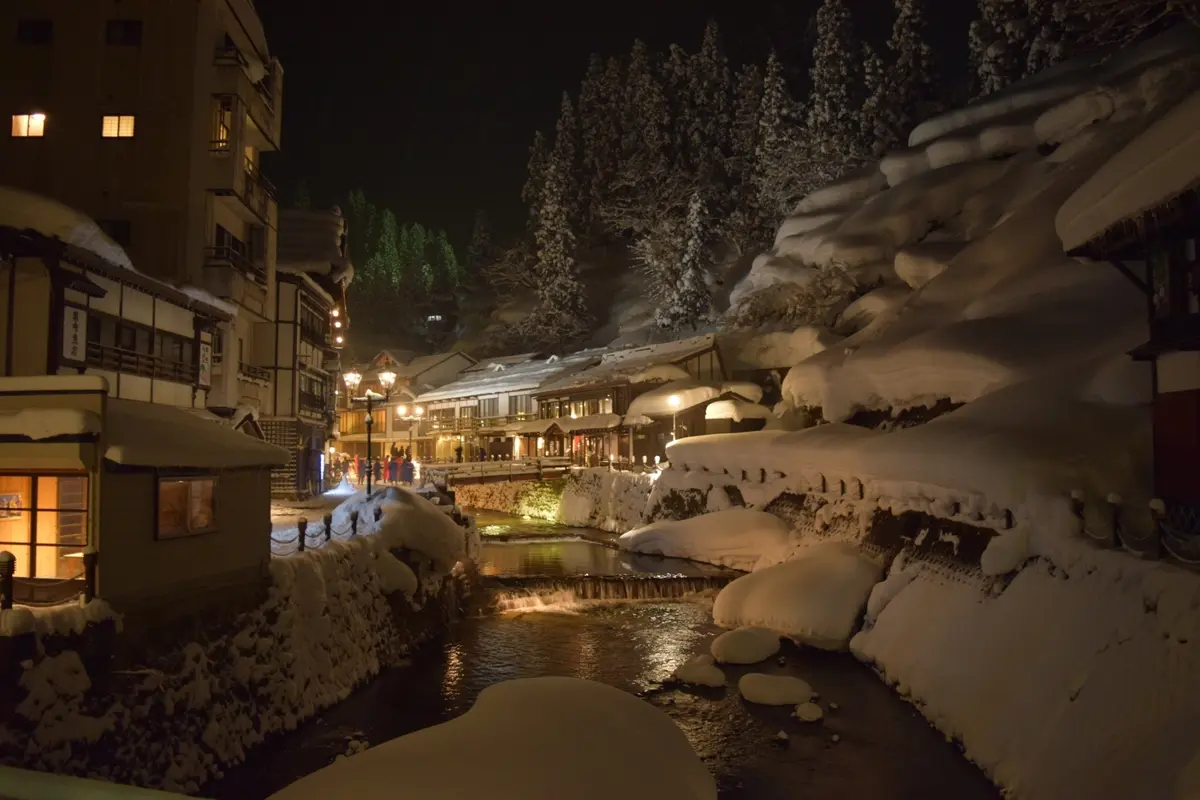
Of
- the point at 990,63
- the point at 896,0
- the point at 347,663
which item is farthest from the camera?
the point at 896,0

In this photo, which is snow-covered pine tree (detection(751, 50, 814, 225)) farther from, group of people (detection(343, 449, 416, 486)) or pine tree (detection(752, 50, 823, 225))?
group of people (detection(343, 449, 416, 486))

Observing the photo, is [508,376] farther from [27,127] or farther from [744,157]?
[27,127]

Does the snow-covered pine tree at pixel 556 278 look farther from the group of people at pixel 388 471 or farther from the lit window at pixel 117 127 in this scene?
the lit window at pixel 117 127

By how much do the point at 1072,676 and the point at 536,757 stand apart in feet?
26.7

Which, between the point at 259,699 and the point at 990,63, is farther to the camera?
the point at 990,63

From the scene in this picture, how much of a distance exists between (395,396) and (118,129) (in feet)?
144

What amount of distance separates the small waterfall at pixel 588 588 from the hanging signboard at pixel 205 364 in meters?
11.0

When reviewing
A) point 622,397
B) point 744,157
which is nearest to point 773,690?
point 622,397

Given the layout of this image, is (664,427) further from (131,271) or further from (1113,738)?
(1113,738)

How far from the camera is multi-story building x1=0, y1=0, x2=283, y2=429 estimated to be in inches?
932

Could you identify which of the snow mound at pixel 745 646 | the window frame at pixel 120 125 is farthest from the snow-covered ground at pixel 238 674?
the window frame at pixel 120 125

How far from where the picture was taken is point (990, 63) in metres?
52.2

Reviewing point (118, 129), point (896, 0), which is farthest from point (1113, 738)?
point (896, 0)

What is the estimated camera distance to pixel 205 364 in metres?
24.2
